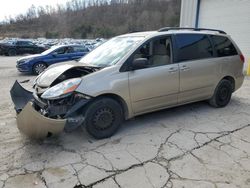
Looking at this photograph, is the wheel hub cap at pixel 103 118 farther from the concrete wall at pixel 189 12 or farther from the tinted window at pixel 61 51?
the concrete wall at pixel 189 12

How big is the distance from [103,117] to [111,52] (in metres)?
1.23

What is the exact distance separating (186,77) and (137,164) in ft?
6.72

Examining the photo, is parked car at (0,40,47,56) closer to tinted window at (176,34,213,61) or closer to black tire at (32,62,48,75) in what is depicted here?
black tire at (32,62,48,75)

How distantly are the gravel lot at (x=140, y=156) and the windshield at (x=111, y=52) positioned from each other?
124 centimetres

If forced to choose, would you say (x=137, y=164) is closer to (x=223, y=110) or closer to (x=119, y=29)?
(x=223, y=110)

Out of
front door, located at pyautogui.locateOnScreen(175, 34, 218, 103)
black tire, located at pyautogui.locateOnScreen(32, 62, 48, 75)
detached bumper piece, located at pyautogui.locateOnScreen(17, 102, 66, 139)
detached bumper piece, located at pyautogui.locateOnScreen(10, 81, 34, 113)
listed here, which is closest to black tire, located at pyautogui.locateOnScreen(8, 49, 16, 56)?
black tire, located at pyautogui.locateOnScreen(32, 62, 48, 75)

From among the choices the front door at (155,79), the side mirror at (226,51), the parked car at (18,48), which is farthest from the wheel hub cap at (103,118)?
the parked car at (18,48)

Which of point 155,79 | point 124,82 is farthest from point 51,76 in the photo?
point 155,79

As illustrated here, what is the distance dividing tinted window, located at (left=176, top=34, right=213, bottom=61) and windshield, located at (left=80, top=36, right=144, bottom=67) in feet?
2.70

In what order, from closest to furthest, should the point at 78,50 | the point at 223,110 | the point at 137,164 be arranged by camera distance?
1. the point at 137,164
2. the point at 223,110
3. the point at 78,50

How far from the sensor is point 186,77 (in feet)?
13.8

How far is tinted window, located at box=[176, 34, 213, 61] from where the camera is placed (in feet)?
13.7

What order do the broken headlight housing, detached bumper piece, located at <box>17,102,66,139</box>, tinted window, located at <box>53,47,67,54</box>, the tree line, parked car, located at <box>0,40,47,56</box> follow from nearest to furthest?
detached bumper piece, located at <box>17,102,66,139</box> < the broken headlight housing < tinted window, located at <box>53,47,67,54</box> < parked car, located at <box>0,40,47,56</box> < the tree line

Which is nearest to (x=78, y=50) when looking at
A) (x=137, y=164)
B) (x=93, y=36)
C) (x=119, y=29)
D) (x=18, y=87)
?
(x=18, y=87)
